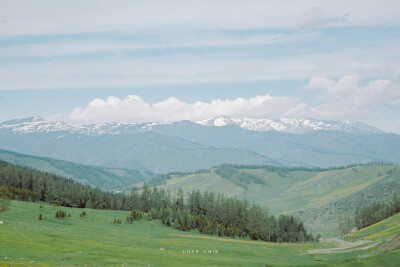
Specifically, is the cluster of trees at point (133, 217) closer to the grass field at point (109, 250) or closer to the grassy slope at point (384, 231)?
the grass field at point (109, 250)

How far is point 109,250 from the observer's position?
93.9m

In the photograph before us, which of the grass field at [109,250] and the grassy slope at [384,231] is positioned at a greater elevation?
the grassy slope at [384,231]

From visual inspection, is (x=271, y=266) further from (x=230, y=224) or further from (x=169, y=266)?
(x=230, y=224)

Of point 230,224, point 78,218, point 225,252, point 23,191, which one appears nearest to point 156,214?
point 230,224

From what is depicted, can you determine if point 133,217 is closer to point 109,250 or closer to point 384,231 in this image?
point 109,250

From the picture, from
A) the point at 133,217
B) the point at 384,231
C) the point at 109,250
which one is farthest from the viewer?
the point at 133,217

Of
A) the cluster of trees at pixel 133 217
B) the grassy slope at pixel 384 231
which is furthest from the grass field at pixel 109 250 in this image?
the grassy slope at pixel 384 231

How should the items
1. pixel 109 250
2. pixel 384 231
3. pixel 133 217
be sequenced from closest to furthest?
1. pixel 109 250
2. pixel 384 231
3. pixel 133 217

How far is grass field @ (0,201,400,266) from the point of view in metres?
74.5

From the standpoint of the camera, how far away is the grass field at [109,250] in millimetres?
74500

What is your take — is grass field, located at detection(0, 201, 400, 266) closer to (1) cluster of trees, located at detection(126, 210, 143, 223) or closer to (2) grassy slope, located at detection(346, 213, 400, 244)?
(1) cluster of trees, located at detection(126, 210, 143, 223)

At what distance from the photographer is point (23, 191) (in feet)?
647

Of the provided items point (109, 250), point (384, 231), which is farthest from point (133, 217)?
Answer: point (384, 231)

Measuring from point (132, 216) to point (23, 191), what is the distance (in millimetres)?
53744
